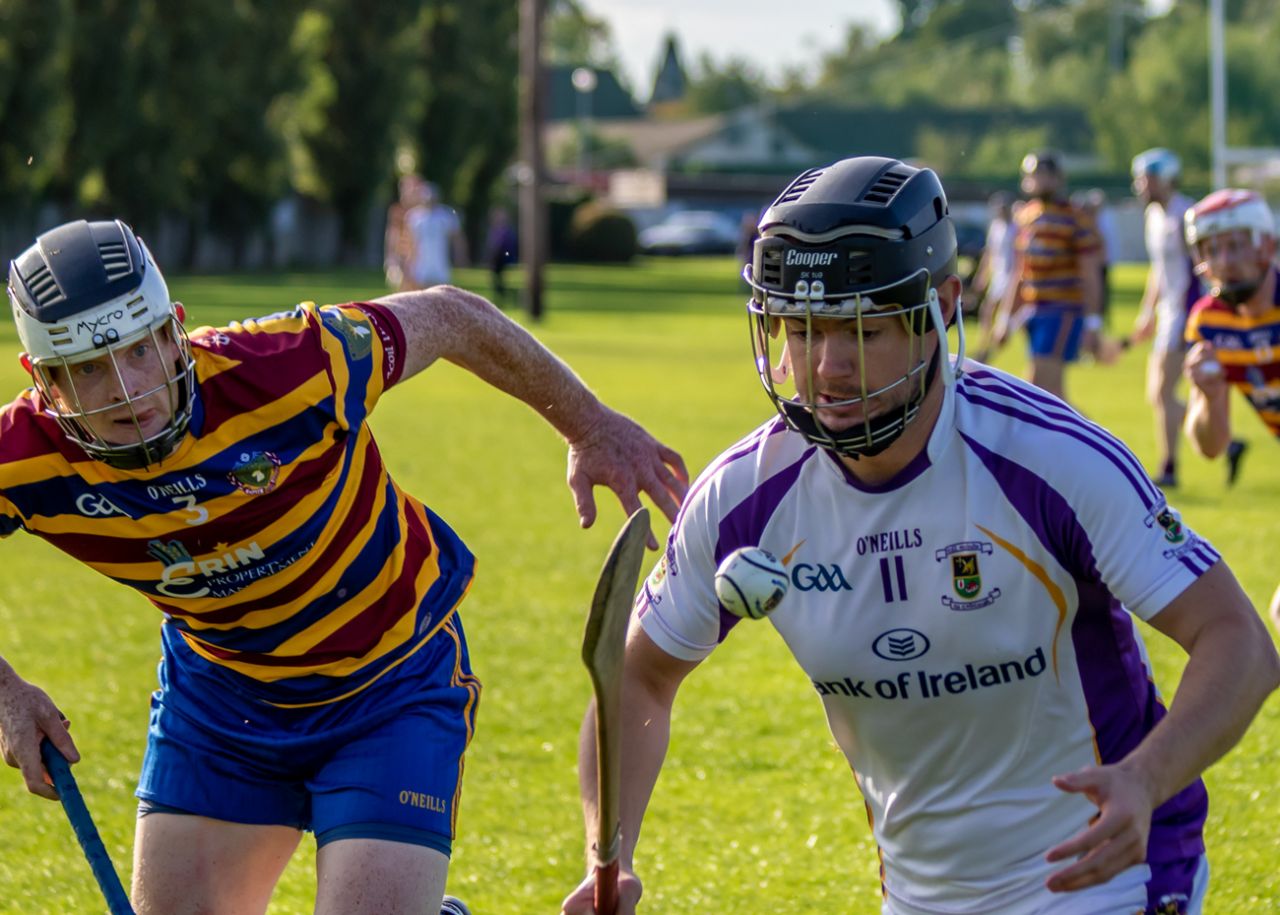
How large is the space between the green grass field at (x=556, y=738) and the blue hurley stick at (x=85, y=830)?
1.60 m

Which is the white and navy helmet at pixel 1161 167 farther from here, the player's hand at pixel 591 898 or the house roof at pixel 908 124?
the house roof at pixel 908 124

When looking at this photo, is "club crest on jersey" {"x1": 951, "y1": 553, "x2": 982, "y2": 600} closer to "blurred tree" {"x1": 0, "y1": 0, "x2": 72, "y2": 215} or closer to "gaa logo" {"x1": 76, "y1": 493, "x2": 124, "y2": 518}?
"gaa logo" {"x1": 76, "y1": 493, "x2": 124, "y2": 518}

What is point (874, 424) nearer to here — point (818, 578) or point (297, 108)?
point (818, 578)

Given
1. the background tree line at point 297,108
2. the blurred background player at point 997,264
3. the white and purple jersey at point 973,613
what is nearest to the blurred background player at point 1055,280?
the blurred background player at point 997,264

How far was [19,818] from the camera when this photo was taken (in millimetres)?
6367

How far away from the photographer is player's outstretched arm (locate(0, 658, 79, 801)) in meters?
4.01

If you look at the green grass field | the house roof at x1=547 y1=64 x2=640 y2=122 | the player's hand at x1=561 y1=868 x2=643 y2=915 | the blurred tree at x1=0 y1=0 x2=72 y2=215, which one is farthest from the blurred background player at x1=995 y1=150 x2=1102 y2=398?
the house roof at x1=547 y1=64 x2=640 y2=122

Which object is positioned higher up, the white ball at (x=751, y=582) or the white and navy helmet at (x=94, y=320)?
the white and navy helmet at (x=94, y=320)

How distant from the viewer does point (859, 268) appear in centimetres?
323

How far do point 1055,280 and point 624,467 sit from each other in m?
10.3

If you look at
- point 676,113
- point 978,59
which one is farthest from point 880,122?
point 676,113

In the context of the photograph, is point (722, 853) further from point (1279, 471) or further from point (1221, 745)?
point (1279, 471)

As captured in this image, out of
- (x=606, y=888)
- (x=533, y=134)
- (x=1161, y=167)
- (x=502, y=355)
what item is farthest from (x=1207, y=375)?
(x=533, y=134)

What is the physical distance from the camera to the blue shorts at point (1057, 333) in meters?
14.1
